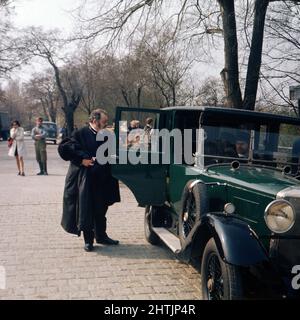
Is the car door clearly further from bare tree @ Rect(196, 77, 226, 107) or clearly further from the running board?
bare tree @ Rect(196, 77, 226, 107)

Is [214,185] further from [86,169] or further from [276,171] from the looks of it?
[86,169]

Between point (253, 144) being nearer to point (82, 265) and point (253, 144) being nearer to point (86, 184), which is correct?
point (86, 184)

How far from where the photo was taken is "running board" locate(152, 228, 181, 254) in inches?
179

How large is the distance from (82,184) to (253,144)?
7.47 feet

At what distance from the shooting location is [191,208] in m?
4.48

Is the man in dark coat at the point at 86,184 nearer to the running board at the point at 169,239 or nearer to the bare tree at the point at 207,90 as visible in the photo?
the running board at the point at 169,239

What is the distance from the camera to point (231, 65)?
10617mm

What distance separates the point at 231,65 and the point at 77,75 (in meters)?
25.9

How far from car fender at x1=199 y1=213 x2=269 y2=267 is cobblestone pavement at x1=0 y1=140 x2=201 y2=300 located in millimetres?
1035

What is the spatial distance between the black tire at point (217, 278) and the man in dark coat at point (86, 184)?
2.11m

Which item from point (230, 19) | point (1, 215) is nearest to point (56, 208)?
point (1, 215)

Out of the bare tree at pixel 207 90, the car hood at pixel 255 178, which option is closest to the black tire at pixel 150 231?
the car hood at pixel 255 178

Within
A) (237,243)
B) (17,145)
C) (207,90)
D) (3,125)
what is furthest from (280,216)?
(3,125)

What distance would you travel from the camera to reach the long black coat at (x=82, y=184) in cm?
545
